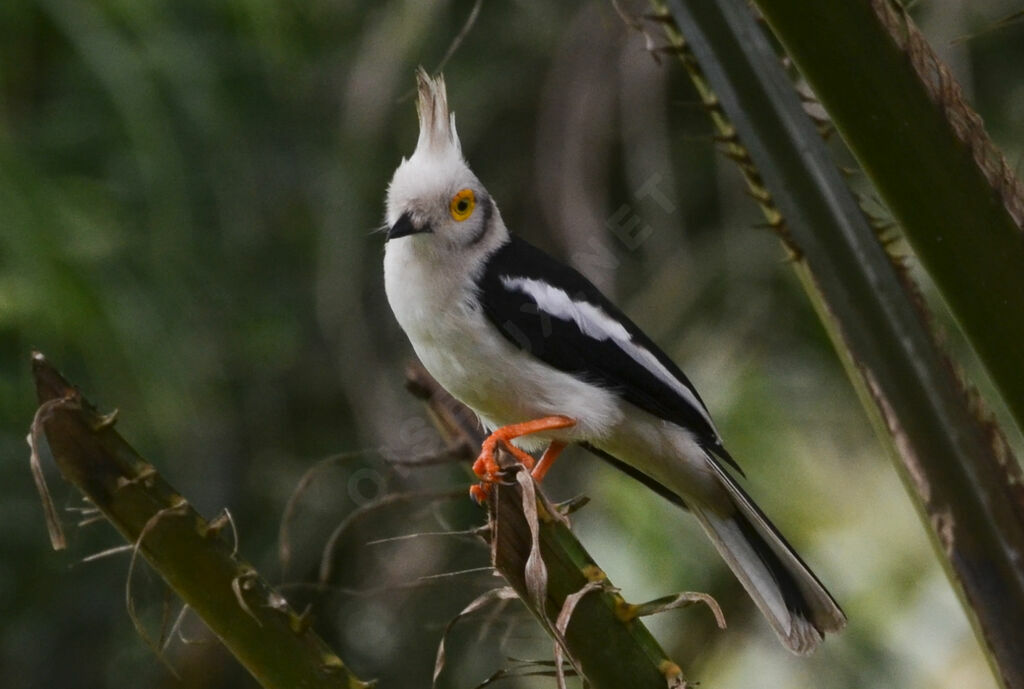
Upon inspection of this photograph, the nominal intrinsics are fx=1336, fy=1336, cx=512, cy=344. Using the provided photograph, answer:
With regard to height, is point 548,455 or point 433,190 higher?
point 433,190

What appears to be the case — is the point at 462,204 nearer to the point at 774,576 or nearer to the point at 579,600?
the point at 774,576

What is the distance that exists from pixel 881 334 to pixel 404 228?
0.98m

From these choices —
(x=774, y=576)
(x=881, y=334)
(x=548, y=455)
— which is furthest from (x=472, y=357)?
(x=881, y=334)

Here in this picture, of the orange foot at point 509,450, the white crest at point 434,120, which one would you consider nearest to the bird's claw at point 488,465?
the orange foot at point 509,450

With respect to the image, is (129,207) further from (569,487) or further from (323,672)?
(323,672)

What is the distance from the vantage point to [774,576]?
8.01 ft

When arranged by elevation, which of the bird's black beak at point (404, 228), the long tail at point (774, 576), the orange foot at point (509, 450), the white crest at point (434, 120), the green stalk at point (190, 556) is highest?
the white crest at point (434, 120)

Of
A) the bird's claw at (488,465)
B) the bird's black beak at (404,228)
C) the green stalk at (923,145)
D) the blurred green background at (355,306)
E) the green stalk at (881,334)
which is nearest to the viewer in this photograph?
the green stalk at (923,145)

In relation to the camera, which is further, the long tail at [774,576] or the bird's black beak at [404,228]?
the bird's black beak at [404,228]

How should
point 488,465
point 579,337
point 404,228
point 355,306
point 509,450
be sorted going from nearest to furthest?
1. point 488,465
2. point 509,450
3. point 404,228
4. point 579,337
5. point 355,306

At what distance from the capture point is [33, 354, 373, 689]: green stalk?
1644mm

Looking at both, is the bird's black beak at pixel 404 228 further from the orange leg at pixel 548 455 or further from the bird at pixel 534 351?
the orange leg at pixel 548 455

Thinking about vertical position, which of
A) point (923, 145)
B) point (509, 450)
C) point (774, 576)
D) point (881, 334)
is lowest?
point (774, 576)

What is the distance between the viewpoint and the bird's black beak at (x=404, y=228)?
249 cm
